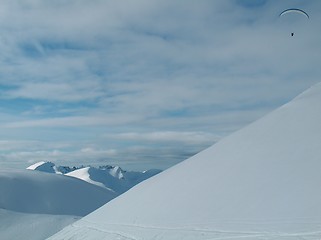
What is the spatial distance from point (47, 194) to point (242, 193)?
187 feet

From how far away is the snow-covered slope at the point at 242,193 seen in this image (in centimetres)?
973

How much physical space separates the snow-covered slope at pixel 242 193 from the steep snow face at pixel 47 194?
141 feet

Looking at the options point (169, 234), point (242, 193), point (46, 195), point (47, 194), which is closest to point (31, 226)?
point (169, 234)

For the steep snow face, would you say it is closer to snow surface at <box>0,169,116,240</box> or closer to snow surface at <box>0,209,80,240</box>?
snow surface at <box>0,169,116,240</box>

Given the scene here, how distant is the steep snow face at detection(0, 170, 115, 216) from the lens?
5700 cm

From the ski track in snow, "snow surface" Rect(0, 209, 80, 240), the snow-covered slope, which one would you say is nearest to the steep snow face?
"snow surface" Rect(0, 209, 80, 240)

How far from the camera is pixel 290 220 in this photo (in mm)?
9258

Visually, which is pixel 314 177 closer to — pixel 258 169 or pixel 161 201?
pixel 258 169

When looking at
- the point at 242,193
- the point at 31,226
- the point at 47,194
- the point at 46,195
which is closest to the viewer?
the point at 242,193

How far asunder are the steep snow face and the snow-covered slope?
4294 centimetres

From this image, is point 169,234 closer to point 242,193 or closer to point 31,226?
point 242,193

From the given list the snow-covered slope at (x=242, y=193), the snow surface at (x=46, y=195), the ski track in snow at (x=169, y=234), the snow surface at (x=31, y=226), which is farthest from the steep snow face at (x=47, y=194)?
the snow-covered slope at (x=242, y=193)

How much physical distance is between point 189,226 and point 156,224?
137 centimetres

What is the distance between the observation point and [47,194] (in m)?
64.2
